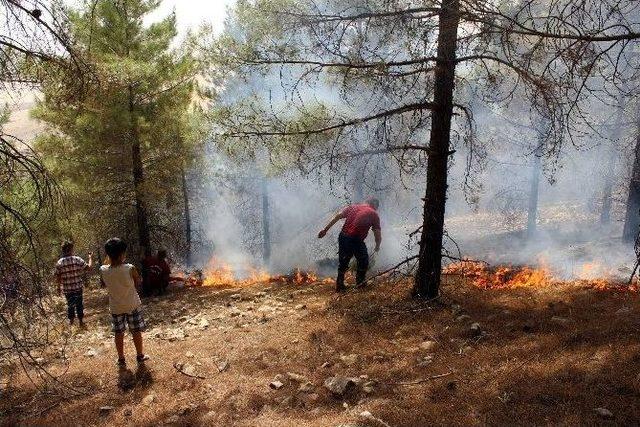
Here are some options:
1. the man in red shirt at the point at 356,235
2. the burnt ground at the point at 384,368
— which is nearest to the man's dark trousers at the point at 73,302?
the burnt ground at the point at 384,368

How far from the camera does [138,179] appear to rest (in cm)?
1248

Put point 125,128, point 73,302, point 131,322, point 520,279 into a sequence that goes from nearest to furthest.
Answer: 1. point 131,322
2. point 73,302
3. point 520,279
4. point 125,128

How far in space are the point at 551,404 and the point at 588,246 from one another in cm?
1414

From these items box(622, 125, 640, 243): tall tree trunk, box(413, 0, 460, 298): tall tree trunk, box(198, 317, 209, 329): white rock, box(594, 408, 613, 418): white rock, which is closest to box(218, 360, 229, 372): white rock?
box(198, 317, 209, 329): white rock

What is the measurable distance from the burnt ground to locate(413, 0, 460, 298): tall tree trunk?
45 cm

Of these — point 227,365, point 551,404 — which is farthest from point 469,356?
point 227,365

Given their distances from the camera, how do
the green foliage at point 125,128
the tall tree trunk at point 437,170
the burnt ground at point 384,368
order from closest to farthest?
1. the burnt ground at point 384,368
2. the tall tree trunk at point 437,170
3. the green foliage at point 125,128

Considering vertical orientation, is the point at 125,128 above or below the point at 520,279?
above

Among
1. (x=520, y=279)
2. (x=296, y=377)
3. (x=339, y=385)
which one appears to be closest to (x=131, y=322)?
(x=296, y=377)

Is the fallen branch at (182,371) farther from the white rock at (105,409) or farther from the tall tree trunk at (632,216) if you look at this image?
the tall tree trunk at (632,216)

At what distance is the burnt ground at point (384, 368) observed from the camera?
3959 mm

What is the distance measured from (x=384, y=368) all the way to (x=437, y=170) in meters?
3.06

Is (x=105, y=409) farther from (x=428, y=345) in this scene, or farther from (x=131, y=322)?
(x=428, y=345)

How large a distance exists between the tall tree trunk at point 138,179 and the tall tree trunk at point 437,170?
8.42 m
